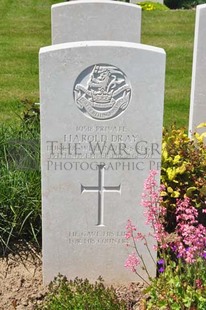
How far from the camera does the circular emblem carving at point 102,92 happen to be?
12.6ft

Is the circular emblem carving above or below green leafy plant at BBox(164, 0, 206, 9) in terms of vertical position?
below

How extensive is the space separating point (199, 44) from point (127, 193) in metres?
2.07

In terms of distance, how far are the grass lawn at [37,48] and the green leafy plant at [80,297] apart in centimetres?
307

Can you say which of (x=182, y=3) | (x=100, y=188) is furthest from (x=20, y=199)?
(x=182, y=3)

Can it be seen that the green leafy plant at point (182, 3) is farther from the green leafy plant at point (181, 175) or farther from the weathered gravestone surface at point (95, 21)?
the green leafy plant at point (181, 175)

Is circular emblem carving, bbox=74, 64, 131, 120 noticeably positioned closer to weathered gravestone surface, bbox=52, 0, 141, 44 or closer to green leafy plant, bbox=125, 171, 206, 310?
green leafy plant, bbox=125, 171, 206, 310

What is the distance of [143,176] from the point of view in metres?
4.10

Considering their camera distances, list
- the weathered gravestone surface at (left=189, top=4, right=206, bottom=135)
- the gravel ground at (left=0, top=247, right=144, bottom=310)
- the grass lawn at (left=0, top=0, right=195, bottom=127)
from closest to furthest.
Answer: the gravel ground at (left=0, top=247, right=144, bottom=310) → the weathered gravestone surface at (left=189, top=4, right=206, bottom=135) → the grass lawn at (left=0, top=0, right=195, bottom=127)

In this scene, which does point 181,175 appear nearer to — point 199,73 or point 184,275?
point 199,73

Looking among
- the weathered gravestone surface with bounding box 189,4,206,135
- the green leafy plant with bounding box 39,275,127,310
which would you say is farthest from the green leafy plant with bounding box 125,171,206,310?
the weathered gravestone surface with bounding box 189,4,206,135

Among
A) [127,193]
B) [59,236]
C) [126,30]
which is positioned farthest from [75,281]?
[126,30]

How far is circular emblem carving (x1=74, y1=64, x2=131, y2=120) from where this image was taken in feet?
12.6

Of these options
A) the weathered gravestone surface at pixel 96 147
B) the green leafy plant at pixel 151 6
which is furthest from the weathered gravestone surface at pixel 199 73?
the green leafy plant at pixel 151 6

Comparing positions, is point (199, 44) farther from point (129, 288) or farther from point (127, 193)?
point (129, 288)
